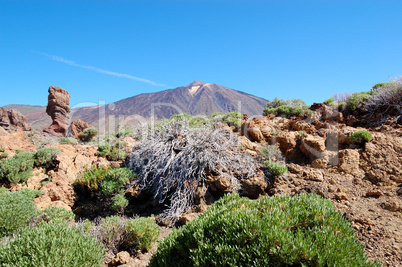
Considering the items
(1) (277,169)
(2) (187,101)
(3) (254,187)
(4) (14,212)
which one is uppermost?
(2) (187,101)

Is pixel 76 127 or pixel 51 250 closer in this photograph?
pixel 51 250

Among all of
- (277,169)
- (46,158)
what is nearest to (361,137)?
(277,169)

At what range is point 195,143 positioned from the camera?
16.7 feet

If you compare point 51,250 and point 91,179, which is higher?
point 91,179

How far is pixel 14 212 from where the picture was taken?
3.68 m

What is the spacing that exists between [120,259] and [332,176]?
3903 mm

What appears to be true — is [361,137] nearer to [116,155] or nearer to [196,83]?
[116,155]

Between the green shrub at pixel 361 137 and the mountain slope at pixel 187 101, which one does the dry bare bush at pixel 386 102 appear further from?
the mountain slope at pixel 187 101

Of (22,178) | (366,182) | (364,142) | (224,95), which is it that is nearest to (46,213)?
(22,178)

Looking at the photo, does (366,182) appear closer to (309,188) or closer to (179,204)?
(309,188)

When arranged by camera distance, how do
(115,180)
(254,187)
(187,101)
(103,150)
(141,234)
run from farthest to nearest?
(187,101) < (103,150) < (115,180) < (254,187) < (141,234)

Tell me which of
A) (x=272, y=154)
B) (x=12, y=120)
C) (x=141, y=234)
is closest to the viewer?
(x=141, y=234)

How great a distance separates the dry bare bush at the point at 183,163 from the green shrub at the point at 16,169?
8.78 ft

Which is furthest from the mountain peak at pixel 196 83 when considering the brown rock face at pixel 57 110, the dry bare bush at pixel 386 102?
the dry bare bush at pixel 386 102
